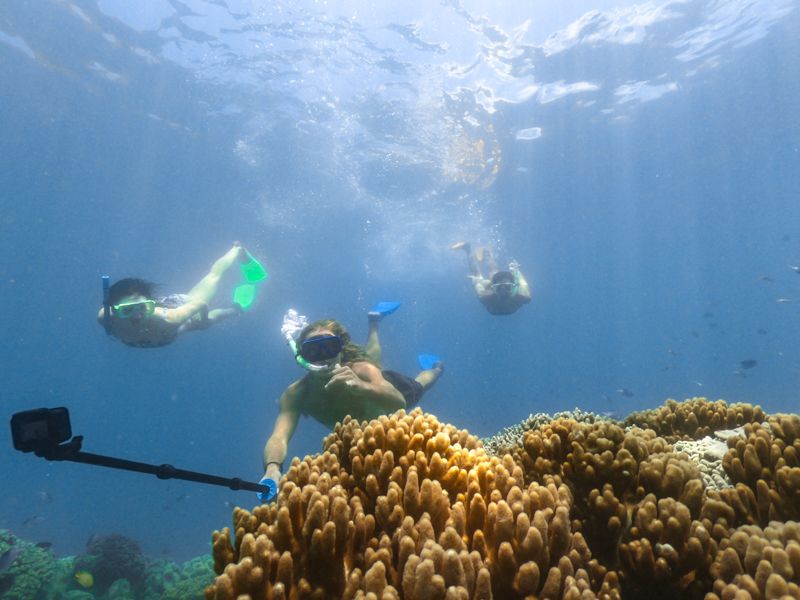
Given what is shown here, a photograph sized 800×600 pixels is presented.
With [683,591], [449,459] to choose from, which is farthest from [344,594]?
[683,591]

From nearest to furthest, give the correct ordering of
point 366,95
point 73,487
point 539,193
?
point 366,95 < point 539,193 < point 73,487

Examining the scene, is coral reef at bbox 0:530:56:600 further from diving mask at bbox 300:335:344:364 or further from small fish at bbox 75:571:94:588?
diving mask at bbox 300:335:344:364

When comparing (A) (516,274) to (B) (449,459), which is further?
(A) (516,274)

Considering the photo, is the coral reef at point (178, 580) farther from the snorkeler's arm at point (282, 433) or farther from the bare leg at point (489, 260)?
the bare leg at point (489, 260)

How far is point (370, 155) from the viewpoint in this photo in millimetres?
35844

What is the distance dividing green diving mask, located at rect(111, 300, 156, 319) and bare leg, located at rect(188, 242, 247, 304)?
4.22m

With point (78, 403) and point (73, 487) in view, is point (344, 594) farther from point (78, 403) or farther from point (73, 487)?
point (78, 403)

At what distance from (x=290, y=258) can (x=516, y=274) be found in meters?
60.8

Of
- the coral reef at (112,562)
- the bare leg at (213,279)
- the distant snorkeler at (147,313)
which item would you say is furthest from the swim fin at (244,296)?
the coral reef at (112,562)

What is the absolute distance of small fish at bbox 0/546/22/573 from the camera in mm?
10507

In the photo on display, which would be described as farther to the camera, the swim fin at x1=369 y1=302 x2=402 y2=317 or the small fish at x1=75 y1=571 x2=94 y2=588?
the swim fin at x1=369 y1=302 x2=402 y2=317

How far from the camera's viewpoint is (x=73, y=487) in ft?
178

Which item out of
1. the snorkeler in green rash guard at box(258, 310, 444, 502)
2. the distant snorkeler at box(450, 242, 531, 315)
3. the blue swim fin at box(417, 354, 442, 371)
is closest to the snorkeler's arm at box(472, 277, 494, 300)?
the distant snorkeler at box(450, 242, 531, 315)

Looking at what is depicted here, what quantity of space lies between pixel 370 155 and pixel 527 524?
3664 centimetres
